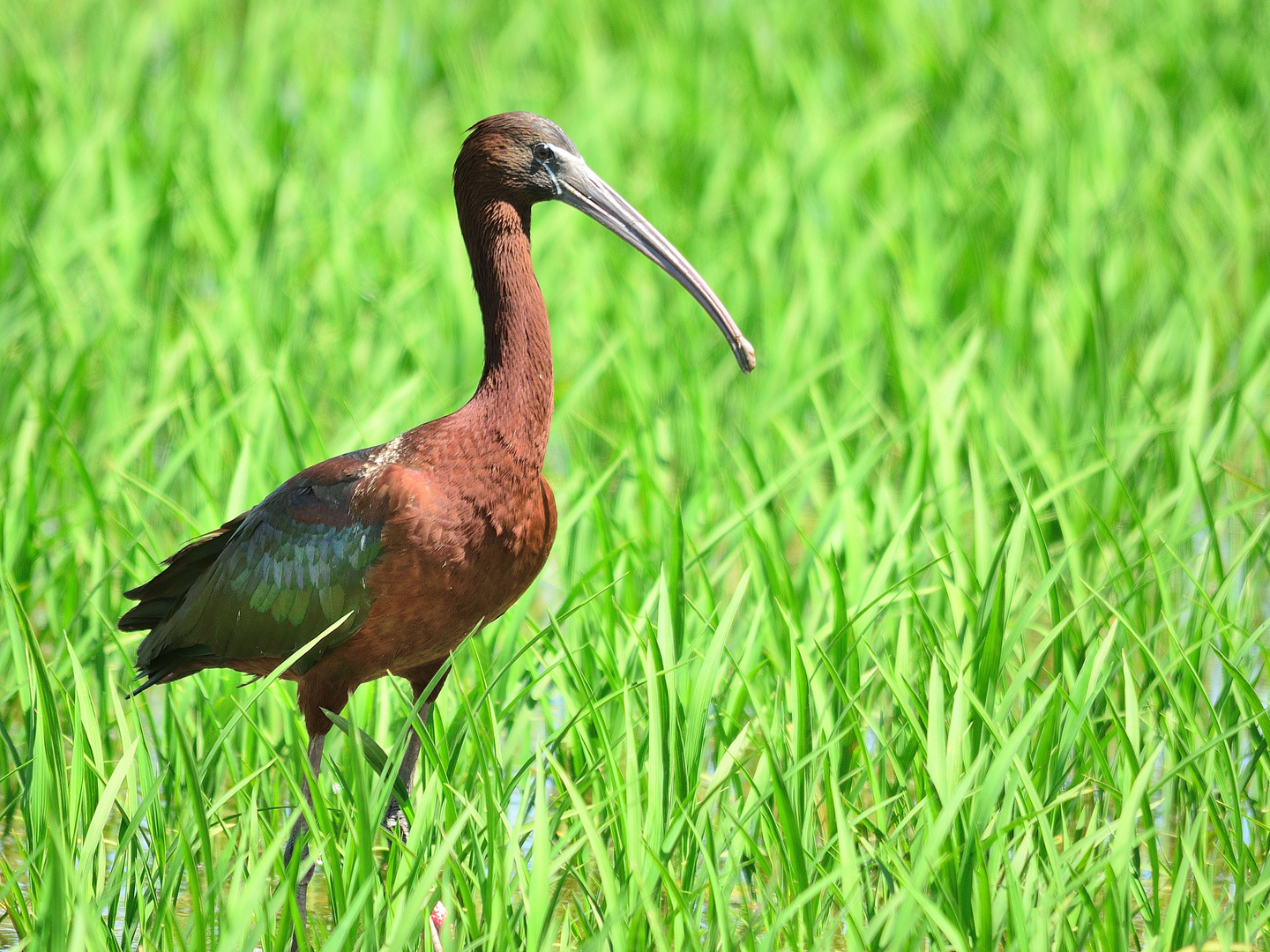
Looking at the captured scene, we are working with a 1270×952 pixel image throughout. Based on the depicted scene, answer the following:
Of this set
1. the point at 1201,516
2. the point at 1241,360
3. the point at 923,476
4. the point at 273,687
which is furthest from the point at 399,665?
the point at 1241,360

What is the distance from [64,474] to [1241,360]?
152 inches

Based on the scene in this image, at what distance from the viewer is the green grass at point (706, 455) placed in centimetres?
266

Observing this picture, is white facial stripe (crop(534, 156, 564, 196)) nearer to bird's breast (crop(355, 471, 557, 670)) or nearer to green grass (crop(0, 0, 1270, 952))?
bird's breast (crop(355, 471, 557, 670))

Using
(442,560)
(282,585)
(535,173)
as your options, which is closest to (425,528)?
(442,560)

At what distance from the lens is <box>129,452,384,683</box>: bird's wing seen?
3.00m

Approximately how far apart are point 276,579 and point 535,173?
3.29ft

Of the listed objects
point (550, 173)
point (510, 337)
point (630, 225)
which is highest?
point (550, 173)

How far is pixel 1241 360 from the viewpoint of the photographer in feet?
17.5

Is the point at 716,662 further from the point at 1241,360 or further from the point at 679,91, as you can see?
→ the point at 679,91

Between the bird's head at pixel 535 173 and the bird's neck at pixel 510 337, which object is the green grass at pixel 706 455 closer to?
the bird's neck at pixel 510 337

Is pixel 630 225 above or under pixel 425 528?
above

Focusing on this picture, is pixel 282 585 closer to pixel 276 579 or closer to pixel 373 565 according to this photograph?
pixel 276 579

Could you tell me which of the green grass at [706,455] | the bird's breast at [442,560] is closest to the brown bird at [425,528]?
the bird's breast at [442,560]

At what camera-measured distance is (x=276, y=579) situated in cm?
316
